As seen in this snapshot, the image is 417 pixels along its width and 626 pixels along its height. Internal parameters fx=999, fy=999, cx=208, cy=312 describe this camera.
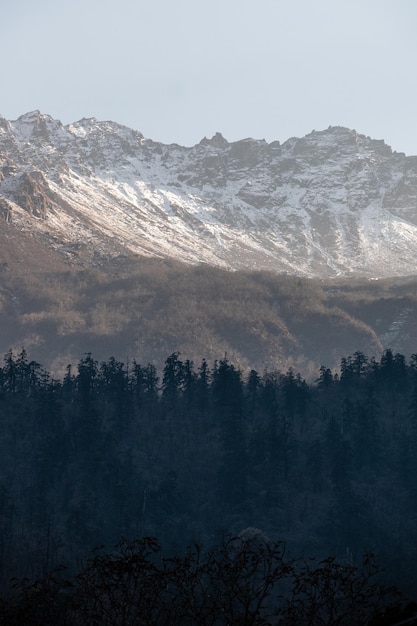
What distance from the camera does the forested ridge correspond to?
154m

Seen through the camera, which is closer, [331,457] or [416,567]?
[416,567]

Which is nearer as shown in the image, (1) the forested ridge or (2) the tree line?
(1) the forested ridge

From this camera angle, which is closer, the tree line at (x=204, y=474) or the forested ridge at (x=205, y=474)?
the forested ridge at (x=205, y=474)

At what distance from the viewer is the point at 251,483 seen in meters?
171

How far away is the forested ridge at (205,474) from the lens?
504ft

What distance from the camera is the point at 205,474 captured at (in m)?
176

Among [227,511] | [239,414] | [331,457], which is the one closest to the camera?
[227,511]

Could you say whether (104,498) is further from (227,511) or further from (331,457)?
(331,457)

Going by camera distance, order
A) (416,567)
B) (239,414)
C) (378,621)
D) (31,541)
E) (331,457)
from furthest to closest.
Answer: (239,414)
(331,457)
(31,541)
(416,567)
(378,621)

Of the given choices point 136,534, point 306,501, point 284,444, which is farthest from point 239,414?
point 136,534

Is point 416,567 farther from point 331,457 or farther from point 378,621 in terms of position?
point 378,621

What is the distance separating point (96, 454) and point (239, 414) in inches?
1154

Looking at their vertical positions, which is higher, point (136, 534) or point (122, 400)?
point (122, 400)

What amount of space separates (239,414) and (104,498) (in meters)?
34.5
